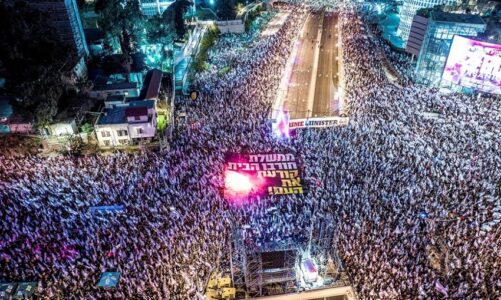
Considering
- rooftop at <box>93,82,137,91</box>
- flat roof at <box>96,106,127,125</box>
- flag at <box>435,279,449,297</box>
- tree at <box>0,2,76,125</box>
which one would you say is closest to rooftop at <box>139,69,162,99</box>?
rooftop at <box>93,82,137,91</box>

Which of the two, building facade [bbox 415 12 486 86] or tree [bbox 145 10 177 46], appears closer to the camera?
building facade [bbox 415 12 486 86]

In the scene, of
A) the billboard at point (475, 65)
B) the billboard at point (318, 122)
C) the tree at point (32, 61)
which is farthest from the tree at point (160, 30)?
the billboard at point (475, 65)

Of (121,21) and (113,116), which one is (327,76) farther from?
(113,116)

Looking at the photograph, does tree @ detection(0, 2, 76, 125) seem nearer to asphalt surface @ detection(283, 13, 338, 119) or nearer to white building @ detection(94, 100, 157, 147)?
white building @ detection(94, 100, 157, 147)

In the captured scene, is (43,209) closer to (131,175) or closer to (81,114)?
(131,175)

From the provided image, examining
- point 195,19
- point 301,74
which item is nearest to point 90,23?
point 195,19

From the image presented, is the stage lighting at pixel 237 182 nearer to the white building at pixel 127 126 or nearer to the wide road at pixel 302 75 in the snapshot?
the white building at pixel 127 126
